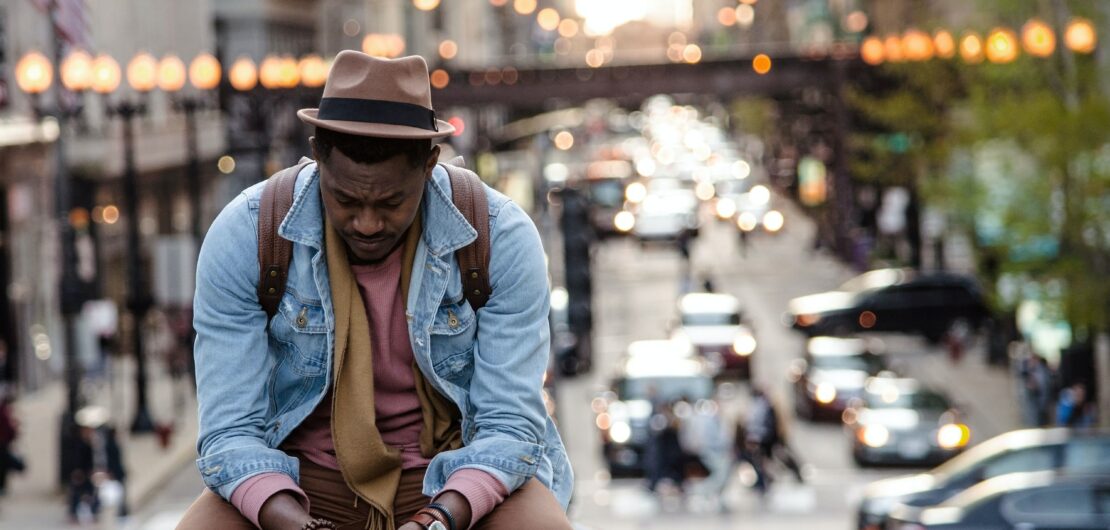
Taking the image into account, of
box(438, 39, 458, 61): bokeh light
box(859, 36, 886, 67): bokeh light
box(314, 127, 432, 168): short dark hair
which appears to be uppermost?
box(438, 39, 458, 61): bokeh light

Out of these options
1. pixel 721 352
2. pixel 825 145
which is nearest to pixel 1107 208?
pixel 721 352

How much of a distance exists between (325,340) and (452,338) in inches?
10.4

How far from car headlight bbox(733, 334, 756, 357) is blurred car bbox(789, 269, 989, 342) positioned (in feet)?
15.7

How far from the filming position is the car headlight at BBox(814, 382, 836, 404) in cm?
3478

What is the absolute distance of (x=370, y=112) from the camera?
3.86 m

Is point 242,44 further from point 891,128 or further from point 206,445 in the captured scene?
point 206,445

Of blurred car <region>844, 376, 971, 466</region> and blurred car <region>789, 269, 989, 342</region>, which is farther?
blurred car <region>789, 269, 989, 342</region>

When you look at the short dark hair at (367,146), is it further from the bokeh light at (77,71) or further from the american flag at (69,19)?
the bokeh light at (77,71)

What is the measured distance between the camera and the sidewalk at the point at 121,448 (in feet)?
82.0

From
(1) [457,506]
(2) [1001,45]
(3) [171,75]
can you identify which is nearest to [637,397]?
(2) [1001,45]

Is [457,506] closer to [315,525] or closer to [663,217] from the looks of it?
[315,525]

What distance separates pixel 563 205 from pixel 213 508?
84.8 feet

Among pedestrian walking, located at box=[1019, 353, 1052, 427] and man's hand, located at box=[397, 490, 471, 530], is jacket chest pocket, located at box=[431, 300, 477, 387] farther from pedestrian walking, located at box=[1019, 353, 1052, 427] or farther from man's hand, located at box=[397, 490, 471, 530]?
pedestrian walking, located at box=[1019, 353, 1052, 427]

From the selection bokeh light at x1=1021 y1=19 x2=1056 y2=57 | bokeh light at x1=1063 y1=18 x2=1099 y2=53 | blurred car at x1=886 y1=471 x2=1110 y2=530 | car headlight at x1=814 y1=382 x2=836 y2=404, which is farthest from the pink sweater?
car headlight at x1=814 y1=382 x2=836 y2=404
